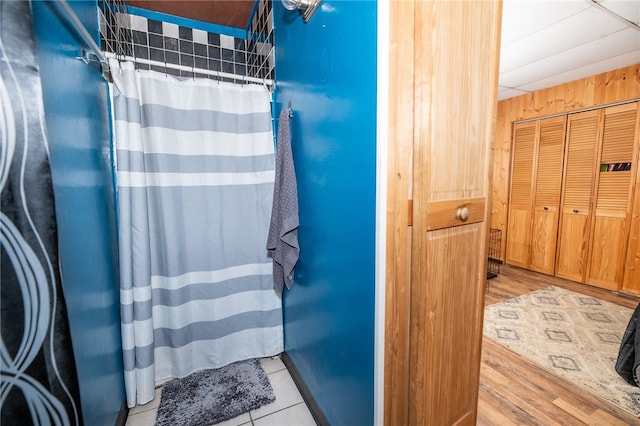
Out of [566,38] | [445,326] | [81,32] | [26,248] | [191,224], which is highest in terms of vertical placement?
[566,38]

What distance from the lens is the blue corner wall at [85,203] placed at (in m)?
0.83

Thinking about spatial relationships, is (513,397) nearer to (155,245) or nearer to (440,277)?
(440,277)

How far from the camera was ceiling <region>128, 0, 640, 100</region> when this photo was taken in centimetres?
181

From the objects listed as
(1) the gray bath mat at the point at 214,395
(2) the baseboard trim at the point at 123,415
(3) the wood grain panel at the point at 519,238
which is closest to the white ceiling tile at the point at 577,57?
(3) the wood grain panel at the point at 519,238

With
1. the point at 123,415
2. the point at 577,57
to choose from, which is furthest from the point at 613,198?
the point at 123,415

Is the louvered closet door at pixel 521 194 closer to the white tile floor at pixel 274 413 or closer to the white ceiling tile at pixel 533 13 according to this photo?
the white ceiling tile at pixel 533 13

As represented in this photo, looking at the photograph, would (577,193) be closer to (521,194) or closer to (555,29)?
(521,194)

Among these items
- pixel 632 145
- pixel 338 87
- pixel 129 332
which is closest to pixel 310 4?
pixel 338 87

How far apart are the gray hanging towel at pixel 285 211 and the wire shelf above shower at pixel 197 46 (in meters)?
0.52

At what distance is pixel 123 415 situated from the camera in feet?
4.51

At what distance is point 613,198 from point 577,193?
1.04 ft

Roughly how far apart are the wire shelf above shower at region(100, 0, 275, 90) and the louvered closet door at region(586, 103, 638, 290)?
11.9 ft

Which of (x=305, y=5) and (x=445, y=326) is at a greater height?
(x=305, y=5)

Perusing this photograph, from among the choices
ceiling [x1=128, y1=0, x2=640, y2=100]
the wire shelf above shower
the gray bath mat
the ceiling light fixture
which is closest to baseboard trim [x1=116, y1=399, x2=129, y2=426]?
the gray bath mat
